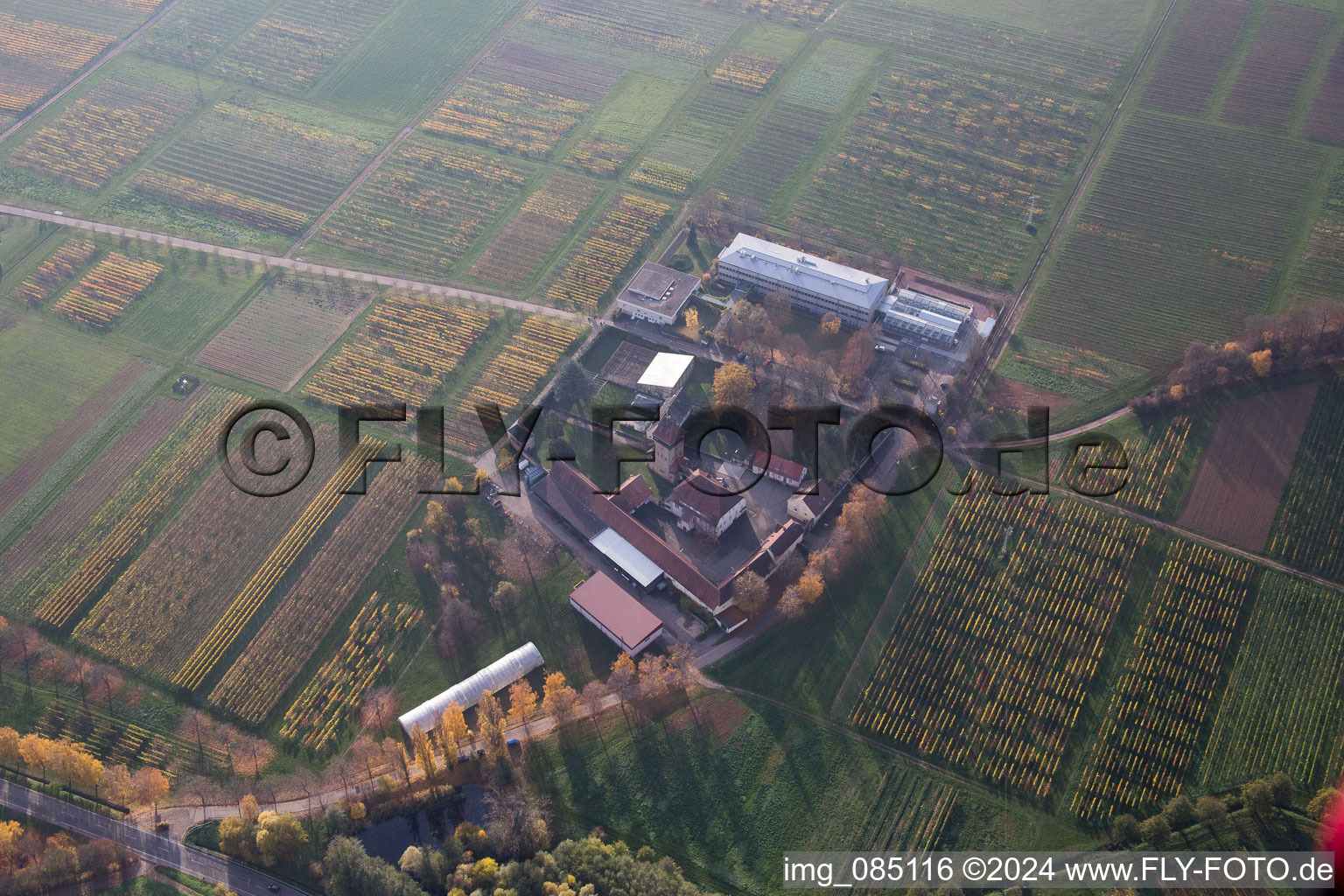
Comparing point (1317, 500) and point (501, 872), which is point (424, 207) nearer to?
point (501, 872)

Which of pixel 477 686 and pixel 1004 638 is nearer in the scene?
pixel 477 686

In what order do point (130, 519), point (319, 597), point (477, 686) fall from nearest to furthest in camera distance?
point (477, 686) < point (319, 597) < point (130, 519)

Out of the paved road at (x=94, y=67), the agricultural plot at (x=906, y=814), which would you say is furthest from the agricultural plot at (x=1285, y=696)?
the paved road at (x=94, y=67)

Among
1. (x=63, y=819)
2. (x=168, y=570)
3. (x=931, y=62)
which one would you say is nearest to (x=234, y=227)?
(x=168, y=570)

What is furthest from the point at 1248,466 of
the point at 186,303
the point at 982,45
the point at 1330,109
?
the point at 186,303

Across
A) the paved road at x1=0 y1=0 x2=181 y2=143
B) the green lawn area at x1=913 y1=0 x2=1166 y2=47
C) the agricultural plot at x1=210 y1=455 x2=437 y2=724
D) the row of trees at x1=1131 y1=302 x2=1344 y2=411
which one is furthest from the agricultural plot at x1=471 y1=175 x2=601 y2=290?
the paved road at x1=0 y1=0 x2=181 y2=143

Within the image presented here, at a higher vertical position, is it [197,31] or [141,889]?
[197,31]

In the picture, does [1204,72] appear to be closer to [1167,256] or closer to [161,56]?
[1167,256]
